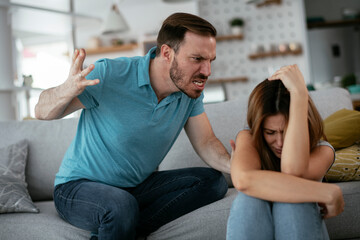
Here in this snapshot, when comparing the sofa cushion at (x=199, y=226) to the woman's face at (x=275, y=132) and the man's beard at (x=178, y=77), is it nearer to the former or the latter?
the woman's face at (x=275, y=132)

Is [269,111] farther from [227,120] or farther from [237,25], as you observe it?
[237,25]

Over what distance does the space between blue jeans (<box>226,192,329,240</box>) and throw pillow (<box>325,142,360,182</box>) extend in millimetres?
633

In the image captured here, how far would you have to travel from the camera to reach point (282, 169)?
137cm

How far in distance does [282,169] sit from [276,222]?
0.20 m

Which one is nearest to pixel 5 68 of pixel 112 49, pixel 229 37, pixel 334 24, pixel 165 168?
pixel 165 168

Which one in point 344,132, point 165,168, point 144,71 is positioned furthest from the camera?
point 165,168

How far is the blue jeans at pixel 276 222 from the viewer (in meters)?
1.19

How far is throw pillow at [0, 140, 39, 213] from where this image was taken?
5.96ft

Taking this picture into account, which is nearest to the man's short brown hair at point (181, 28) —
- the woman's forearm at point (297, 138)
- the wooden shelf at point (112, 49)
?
the woman's forearm at point (297, 138)

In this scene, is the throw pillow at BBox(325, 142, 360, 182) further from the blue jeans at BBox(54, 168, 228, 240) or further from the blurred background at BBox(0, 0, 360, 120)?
the blurred background at BBox(0, 0, 360, 120)

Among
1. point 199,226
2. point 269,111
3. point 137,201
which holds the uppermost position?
point 269,111

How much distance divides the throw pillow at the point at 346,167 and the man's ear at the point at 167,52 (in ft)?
2.84

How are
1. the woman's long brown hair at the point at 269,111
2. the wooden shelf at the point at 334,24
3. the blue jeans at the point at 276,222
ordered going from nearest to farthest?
1. the blue jeans at the point at 276,222
2. the woman's long brown hair at the point at 269,111
3. the wooden shelf at the point at 334,24

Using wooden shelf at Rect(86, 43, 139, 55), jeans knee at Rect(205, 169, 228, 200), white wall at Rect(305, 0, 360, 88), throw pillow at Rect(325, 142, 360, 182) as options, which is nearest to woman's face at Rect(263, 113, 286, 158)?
jeans knee at Rect(205, 169, 228, 200)
